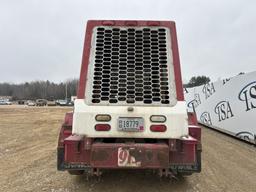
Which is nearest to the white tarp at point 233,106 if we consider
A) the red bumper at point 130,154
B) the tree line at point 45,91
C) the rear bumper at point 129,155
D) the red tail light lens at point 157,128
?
the rear bumper at point 129,155

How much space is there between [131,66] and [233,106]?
368 inches

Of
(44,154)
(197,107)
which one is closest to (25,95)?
(197,107)

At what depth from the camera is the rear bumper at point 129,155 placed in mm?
5367

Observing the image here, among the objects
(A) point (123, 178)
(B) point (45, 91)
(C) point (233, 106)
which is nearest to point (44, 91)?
(B) point (45, 91)

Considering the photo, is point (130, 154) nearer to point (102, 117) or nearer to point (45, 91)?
point (102, 117)

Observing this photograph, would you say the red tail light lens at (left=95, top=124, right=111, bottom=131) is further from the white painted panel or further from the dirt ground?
the dirt ground

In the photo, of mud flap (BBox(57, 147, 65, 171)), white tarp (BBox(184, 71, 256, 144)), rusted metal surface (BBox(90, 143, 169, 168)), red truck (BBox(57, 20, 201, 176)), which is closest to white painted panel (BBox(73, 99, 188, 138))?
red truck (BBox(57, 20, 201, 176))

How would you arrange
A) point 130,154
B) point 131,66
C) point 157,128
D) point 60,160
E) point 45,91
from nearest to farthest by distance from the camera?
point 130,154
point 157,128
point 60,160
point 131,66
point 45,91

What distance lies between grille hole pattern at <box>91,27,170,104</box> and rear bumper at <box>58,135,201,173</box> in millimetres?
784

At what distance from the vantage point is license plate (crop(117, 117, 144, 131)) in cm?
564

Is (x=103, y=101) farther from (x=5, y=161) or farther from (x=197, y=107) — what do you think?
(x=197, y=107)

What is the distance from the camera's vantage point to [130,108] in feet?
18.7

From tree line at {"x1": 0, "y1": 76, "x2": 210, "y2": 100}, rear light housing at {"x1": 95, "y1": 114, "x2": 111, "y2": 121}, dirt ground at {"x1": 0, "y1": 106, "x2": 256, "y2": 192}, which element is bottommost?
dirt ground at {"x1": 0, "y1": 106, "x2": 256, "y2": 192}

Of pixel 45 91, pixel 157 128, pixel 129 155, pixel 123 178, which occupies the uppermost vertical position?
pixel 45 91
